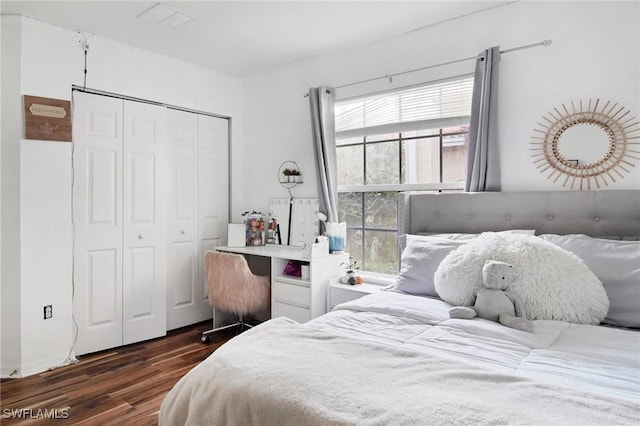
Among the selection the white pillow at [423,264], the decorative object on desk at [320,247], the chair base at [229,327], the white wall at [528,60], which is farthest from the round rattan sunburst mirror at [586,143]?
the chair base at [229,327]

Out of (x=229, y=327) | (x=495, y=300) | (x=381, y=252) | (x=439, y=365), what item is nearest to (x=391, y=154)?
(x=381, y=252)

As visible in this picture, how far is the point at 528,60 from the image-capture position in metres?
2.62

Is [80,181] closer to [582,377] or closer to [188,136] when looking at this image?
[188,136]

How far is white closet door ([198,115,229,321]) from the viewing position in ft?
13.3

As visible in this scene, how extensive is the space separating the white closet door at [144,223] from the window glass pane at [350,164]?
1633 mm

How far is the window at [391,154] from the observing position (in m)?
3.02

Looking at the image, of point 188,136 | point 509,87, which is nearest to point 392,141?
point 509,87

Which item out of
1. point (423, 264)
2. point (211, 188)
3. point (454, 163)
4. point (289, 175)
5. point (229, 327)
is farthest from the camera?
point (211, 188)

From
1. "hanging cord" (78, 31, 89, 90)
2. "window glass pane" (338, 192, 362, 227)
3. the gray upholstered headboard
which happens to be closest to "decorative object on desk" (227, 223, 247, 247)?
"window glass pane" (338, 192, 362, 227)

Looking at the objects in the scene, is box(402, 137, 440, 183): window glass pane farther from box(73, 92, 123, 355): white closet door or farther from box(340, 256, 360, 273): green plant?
box(73, 92, 123, 355): white closet door

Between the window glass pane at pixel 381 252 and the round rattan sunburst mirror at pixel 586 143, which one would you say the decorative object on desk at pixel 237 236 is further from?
the round rattan sunburst mirror at pixel 586 143

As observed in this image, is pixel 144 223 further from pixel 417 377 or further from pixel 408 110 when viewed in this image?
pixel 417 377

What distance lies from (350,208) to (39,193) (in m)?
2.46

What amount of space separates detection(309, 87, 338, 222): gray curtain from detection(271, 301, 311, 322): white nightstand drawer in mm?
822
